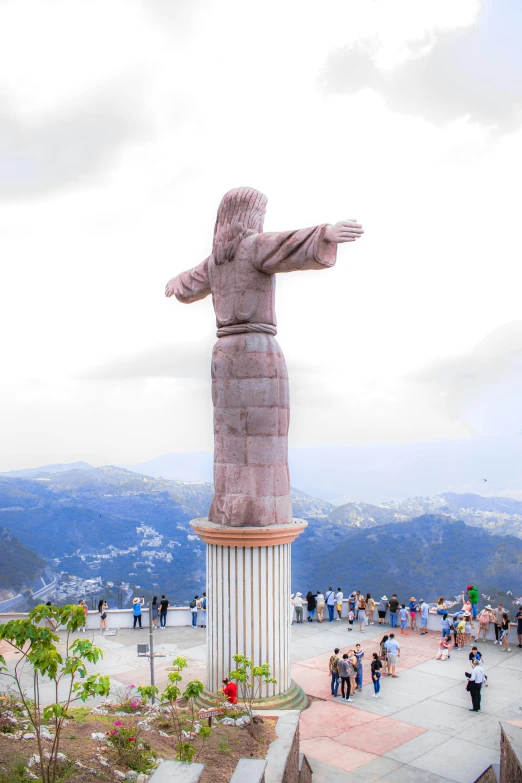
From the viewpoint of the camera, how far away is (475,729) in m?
15.2

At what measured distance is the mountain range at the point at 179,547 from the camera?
72.1 metres

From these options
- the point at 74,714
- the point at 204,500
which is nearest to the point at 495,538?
the point at 204,500

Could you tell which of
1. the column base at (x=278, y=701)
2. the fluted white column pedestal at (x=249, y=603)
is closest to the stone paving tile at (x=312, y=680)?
the column base at (x=278, y=701)

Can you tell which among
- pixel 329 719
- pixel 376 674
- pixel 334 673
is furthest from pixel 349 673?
pixel 329 719

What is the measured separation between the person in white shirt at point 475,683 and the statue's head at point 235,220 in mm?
11866

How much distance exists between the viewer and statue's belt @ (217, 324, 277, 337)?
15.9m

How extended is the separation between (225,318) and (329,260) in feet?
9.96

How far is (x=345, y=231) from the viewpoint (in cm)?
1434

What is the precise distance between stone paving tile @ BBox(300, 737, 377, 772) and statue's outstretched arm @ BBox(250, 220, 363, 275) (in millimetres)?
10760

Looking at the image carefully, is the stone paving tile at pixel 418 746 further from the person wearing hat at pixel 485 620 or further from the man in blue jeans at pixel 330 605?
the man in blue jeans at pixel 330 605

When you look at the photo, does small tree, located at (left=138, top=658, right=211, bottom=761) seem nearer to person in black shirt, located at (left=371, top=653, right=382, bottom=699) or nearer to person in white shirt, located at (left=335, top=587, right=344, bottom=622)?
person in black shirt, located at (left=371, top=653, right=382, bottom=699)

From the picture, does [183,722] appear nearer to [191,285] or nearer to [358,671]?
[358,671]

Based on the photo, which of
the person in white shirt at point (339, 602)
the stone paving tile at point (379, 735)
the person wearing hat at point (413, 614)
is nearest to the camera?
the stone paving tile at point (379, 735)

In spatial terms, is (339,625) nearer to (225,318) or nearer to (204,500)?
(225,318)
